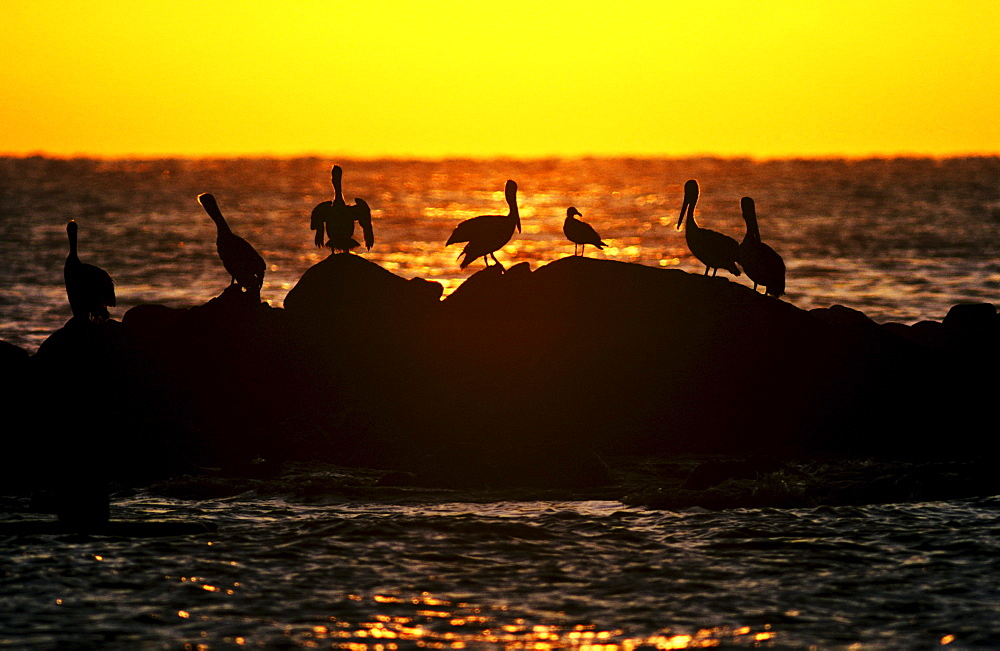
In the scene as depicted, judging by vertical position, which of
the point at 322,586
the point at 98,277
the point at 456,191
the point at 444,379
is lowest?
the point at 322,586

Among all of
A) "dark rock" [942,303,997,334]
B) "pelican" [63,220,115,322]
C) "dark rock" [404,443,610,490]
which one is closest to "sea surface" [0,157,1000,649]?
"dark rock" [404,443,610,490]

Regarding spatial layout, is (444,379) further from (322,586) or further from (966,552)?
(966,552)

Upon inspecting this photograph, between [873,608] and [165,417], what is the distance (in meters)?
9.71

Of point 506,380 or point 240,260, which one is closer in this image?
point 506,380

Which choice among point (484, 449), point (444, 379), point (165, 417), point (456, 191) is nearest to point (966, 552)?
point (484, 449)

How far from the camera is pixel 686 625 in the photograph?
10.3 meters

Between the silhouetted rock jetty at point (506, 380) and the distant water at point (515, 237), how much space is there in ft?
37.3

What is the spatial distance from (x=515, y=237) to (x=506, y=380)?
196 feet

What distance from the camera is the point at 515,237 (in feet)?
250

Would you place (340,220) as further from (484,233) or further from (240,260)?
(484,233)

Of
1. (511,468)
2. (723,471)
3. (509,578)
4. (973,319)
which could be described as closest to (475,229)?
(511,468)

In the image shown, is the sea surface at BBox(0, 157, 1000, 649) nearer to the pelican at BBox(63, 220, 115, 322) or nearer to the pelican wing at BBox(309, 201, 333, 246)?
the pelican at BBox(63, 220, 115, 322)

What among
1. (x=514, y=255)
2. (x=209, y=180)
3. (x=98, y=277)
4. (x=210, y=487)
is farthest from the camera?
(x=209, y=180)

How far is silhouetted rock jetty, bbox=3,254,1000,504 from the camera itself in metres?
16.1
